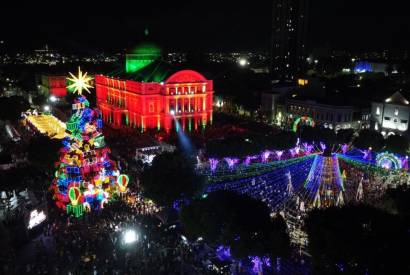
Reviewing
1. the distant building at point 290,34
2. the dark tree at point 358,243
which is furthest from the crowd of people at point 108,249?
the distant building at point 290,34

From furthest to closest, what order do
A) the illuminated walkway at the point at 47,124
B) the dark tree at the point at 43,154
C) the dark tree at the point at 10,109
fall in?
1. the dark tree at the point at 10,109
2. the illuminated walkway at the point at 47,124
3. the dark tree at the point at 43,154

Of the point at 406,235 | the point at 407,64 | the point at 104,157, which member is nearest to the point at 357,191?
the point at 406,235

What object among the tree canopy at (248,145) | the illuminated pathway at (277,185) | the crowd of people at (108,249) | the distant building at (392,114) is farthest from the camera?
the distant building at (392,114)

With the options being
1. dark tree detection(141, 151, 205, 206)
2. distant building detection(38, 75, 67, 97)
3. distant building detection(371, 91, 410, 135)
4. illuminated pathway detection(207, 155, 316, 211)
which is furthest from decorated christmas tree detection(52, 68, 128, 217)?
distant building detection(38, 75, 67, 97)

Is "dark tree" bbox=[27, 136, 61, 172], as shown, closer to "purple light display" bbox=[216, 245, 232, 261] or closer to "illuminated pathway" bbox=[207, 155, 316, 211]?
"illuminated pathway" bbox=[207, 155, 316, 211]

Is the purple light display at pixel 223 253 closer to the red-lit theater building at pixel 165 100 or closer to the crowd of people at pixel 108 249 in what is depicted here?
the crowd of people at pixel 108 249
